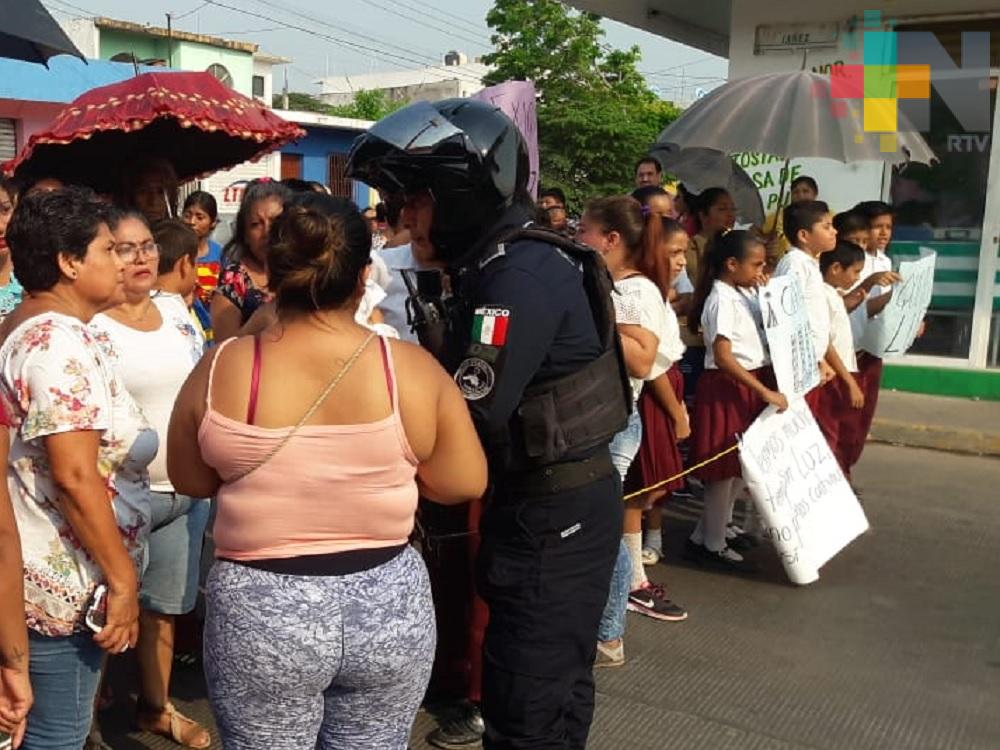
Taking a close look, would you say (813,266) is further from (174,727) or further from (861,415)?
(174,727)

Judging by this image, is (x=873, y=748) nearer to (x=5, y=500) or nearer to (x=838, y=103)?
(x=5, y=500)

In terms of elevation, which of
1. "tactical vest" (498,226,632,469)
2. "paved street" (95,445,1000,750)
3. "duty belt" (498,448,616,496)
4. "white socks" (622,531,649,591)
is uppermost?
"tactical vest" (498,226,632,469)

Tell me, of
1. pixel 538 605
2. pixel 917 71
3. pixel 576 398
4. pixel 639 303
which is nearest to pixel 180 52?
pixel 917 71

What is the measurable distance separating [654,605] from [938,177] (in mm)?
6388

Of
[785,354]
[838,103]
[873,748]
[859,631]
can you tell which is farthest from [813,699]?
[838,103]

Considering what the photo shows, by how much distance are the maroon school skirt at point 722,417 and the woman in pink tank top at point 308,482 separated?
3.13 metres

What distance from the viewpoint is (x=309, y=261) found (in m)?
1.90

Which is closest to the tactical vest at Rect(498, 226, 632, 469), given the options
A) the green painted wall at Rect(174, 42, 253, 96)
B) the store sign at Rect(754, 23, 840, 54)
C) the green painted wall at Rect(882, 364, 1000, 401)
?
the green painted wall at Rect(882, 364, 1000, 401)

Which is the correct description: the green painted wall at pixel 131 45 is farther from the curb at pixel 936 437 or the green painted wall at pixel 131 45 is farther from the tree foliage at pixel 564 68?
the curb at pixel 936 437

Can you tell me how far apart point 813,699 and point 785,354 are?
1.60 m

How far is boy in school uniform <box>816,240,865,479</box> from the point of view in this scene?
538 cm

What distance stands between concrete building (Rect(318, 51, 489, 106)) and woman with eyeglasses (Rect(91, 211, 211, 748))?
55615mm

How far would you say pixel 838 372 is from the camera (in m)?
5.35

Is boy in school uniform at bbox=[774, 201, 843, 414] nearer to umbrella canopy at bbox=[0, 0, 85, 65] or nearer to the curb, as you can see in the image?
the curb
